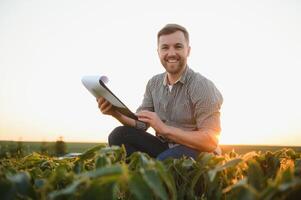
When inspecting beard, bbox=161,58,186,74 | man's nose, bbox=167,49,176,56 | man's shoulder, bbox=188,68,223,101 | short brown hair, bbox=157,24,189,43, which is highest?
short brown hair, bbox=157,24,189,43

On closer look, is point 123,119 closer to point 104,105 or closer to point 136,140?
point 136,140

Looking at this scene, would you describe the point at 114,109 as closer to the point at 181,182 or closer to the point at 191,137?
the point at 191,137

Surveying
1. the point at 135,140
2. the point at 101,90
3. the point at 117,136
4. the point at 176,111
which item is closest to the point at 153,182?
the point at 101,90

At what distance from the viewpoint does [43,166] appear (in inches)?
82.0

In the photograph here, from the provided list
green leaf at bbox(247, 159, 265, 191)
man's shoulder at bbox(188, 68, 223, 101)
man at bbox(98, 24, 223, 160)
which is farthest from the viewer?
man's shoulder at bbox(188, 68, 223, 101)

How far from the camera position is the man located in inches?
154

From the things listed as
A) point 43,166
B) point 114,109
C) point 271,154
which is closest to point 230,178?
point 271,154

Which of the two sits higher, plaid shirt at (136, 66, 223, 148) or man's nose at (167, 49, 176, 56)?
man's nose at (167, 49, 176, 56)

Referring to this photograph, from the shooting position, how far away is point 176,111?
4.52 meters

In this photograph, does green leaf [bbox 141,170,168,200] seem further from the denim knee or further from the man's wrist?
the denim knee

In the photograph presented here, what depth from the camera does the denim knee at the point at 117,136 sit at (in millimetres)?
4246

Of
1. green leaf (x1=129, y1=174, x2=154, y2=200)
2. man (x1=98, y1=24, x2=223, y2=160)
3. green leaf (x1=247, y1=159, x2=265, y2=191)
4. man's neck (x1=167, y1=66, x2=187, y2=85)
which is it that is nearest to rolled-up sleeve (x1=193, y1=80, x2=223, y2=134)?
man (x1=98, y1=24, x2=223, y2=160)

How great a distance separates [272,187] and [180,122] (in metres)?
3.57

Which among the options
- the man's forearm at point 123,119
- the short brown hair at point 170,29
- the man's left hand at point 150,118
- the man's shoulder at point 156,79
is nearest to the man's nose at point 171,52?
the short brown hair at point 170,29
